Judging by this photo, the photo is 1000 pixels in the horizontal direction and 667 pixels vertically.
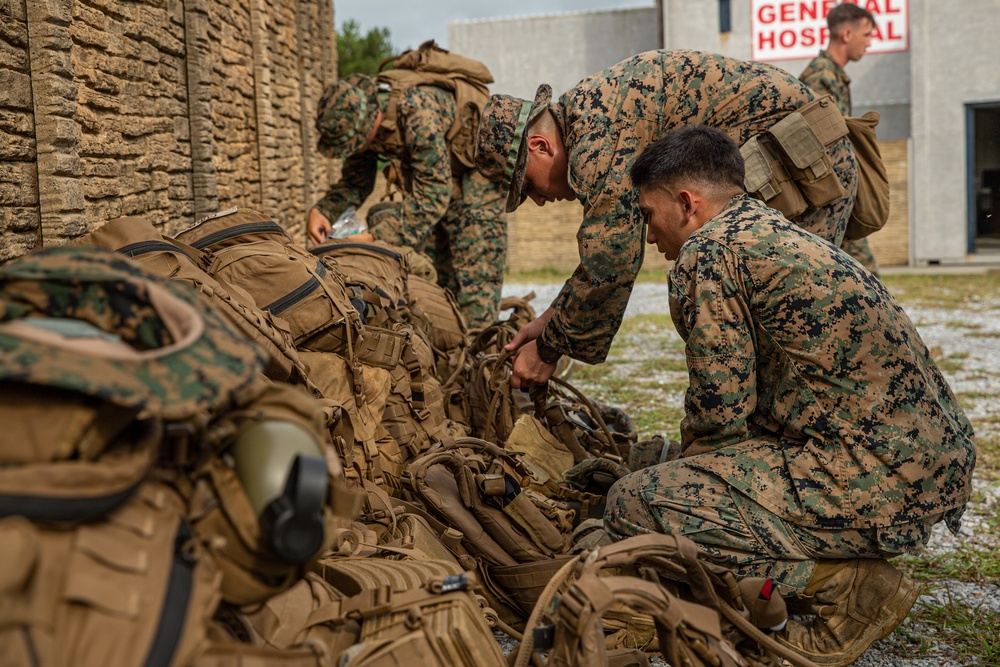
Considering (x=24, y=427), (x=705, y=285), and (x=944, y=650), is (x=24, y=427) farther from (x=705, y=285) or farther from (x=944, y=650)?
(x=944, y=650)

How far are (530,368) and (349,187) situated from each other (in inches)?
109

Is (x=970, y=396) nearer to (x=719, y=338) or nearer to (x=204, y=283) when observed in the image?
(x=719, y=338)

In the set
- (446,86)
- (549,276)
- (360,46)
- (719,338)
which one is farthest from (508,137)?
(360,46)

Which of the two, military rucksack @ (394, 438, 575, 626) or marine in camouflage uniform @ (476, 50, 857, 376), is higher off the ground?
marine in camouflage uniform @ (476, 50, 857, 376)

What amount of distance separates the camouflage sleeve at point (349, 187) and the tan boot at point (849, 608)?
13.4 feet

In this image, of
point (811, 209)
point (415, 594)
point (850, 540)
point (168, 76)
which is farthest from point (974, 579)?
point (168, 76)

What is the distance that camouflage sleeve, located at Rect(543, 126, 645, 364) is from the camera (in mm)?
3404

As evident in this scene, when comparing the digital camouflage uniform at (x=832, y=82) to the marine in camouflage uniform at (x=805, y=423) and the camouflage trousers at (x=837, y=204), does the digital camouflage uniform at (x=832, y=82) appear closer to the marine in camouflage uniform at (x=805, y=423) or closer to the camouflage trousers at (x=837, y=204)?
the camouflage trousers at (x=837, y=204)

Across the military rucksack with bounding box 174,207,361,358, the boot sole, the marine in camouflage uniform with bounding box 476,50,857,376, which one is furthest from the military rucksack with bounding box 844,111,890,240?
the military rucksack with bounding box 174,207,361,358

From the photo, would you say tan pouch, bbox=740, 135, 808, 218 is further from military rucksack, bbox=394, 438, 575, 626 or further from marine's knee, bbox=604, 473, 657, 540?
military rucksack, bbox=394, 438, 575, 626

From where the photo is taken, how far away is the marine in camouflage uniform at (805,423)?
2510 millimetres

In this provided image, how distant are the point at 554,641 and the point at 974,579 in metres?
2.11

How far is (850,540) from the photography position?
2.54 meters

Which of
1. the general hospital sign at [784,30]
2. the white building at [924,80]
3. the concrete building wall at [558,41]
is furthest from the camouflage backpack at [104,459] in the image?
the concrete building wall at [558,41]
